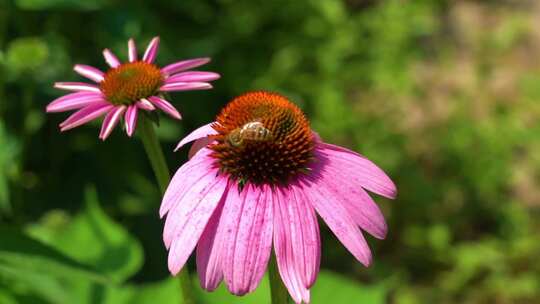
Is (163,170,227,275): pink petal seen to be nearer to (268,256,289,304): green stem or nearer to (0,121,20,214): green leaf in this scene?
(268,256,289,304): green stem

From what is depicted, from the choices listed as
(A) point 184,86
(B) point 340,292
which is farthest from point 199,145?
(B) point 340,292

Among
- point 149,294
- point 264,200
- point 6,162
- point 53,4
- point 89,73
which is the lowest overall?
point 149,294

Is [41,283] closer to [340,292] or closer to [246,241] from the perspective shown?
[246,241]

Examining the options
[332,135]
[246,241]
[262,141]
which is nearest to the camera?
[246,241]

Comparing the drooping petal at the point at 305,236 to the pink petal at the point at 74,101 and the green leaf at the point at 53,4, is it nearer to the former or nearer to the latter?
the pink petal at the point at 74,101

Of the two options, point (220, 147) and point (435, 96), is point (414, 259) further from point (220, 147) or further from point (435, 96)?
point (220, 147)

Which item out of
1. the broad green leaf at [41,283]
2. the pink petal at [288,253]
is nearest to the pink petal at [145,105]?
the pink petal at [288,253]

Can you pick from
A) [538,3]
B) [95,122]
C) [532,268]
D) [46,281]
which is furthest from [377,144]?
[538,3]
